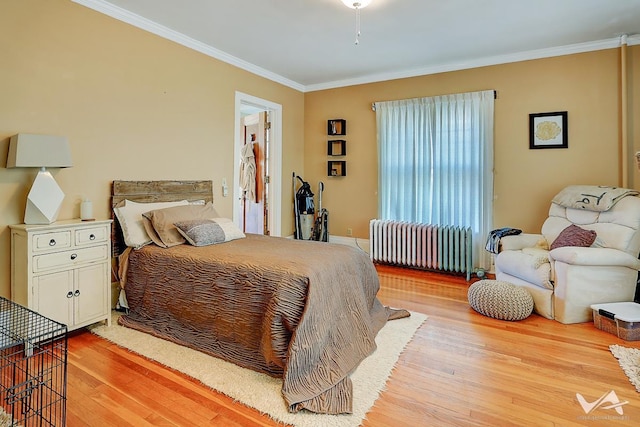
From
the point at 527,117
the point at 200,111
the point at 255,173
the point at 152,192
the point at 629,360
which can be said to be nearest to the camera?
the point at 629,360

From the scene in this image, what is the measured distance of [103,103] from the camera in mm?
2975

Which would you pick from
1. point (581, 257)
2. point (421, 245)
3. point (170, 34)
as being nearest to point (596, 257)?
point (581, 257)

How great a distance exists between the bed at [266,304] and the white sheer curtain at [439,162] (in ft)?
6.38

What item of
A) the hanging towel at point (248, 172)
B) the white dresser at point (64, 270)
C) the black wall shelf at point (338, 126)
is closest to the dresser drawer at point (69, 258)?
the white dresser at point (64, 270)

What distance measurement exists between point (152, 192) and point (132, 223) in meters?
0.49

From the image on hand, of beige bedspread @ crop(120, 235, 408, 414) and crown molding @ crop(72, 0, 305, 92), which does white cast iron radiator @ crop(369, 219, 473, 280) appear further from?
crown molding @ crop(72, 0, 305, 92)

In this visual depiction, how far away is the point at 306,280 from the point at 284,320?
10.1 inches

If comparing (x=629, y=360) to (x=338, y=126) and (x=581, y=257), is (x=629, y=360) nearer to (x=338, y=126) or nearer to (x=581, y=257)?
(x=581, y=257)

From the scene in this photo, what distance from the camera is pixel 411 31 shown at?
11.3 feet

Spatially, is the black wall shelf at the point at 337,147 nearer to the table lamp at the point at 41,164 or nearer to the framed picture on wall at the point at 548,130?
the framed picture on wall at the point at 548,130

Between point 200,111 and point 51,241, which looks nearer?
point 51,241

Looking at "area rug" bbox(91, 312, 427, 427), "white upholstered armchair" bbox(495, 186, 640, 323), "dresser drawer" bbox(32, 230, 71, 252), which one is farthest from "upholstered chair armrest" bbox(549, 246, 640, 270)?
"dresser drawer" bbox(32, 230, 71, 252)

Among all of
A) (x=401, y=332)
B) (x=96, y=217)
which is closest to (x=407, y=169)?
(x=401, y=332)

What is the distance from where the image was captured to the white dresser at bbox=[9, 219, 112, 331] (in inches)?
90.0
